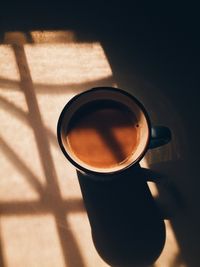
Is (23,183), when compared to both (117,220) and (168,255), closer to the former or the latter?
(117,220)

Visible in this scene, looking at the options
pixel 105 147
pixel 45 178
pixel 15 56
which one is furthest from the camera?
pixel 15 56

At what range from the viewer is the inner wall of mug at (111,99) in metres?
0.69

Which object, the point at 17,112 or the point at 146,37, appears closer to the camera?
the point at 17,112

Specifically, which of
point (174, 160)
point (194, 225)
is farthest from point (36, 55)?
point (194, 225)

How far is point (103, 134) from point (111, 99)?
81mm

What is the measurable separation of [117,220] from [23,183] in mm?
254

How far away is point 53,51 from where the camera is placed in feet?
3.18

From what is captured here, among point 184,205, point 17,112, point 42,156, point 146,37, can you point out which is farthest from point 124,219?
point 146,37

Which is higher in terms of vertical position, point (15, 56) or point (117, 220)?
point (15, 56)

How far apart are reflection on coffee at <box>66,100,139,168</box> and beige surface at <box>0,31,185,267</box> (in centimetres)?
14

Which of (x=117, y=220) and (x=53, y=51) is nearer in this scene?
(x=117, y=220)

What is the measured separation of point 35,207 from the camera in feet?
2.70

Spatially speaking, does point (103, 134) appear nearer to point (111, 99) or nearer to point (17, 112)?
point (111, 99)

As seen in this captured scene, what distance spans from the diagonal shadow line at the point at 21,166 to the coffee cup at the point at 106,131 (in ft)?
0.57
